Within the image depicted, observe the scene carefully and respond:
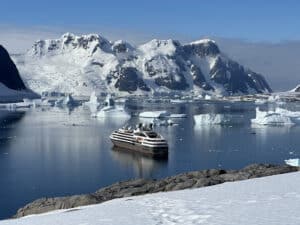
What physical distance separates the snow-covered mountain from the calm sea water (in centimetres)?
8850

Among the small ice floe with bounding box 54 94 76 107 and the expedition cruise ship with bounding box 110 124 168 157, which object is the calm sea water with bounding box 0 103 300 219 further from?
the small ice floe with bounding box 54 94 76 107

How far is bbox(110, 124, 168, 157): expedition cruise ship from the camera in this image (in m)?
42.0

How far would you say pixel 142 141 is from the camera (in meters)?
45.1

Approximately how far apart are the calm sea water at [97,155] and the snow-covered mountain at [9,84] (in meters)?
88.5

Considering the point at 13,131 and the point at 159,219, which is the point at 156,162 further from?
the point at 159,219

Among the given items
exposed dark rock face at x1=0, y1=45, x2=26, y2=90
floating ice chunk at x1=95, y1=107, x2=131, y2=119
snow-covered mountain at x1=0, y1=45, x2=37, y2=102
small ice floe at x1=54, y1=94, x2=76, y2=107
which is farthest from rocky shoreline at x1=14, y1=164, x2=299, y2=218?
exposed dark rock face at x1=0, y1=45, x2=26, y2=90

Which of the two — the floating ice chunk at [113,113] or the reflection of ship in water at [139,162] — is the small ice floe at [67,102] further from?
the reflection of ship in water at [139,162]

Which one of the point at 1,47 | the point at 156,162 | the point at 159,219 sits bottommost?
the point at 156,162

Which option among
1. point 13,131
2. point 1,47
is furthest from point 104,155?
point 1,47

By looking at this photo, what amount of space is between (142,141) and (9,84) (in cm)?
12612

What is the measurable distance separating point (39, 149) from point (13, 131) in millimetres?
16402

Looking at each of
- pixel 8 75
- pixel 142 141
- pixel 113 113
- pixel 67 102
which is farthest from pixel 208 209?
pixel 8 75

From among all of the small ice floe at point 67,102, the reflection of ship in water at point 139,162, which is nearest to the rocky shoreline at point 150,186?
the reflection of ship in water at point 139,162

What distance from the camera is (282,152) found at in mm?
41531
